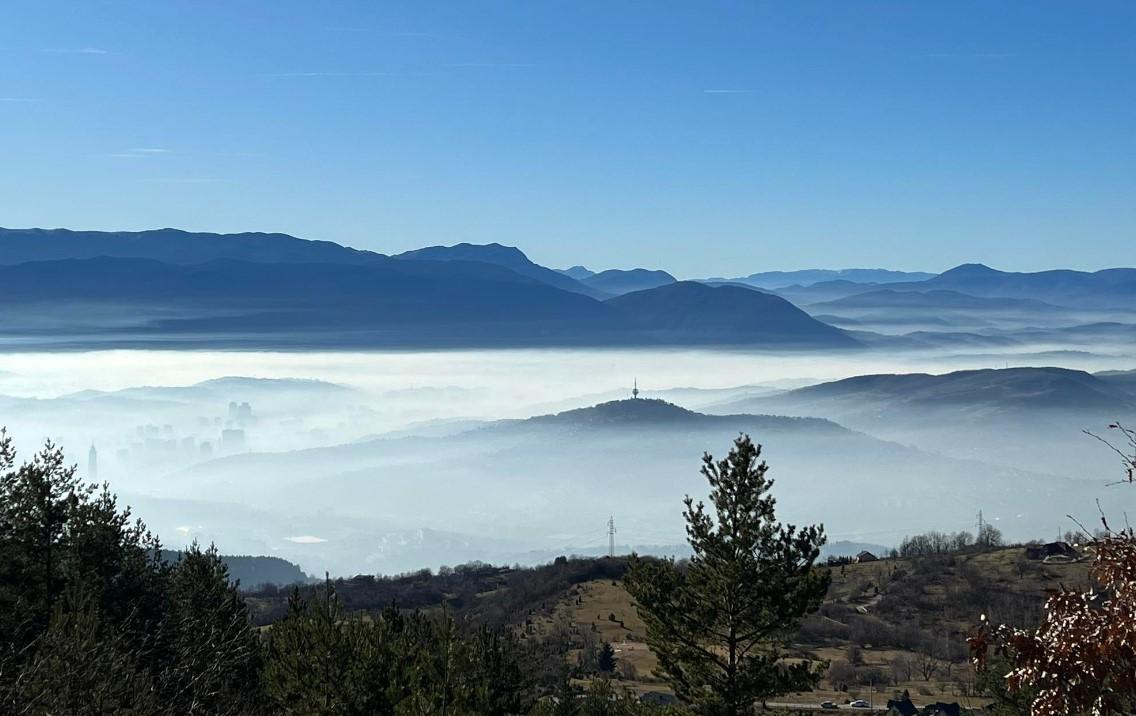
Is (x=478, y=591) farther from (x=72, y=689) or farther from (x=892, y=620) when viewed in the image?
(x=72, y=689)

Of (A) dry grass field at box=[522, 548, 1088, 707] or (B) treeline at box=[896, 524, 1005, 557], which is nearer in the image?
(A) dry grass field at box=[522, 548, 1088, 707]

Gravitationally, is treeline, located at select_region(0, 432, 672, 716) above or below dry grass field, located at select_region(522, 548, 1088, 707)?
above

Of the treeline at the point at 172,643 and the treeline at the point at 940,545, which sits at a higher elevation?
the treeline at the point at 172,643

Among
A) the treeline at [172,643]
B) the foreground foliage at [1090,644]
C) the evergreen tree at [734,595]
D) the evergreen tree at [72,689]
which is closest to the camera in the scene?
the foreground foliage at [1090,644]

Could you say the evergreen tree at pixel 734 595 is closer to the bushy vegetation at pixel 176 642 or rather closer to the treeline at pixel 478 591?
the bushy vegetation at pixel 176 642

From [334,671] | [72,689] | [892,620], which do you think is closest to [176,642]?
[334,671]

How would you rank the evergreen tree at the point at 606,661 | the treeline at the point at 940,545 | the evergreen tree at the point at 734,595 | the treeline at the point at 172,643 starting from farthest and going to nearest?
1. the treeline at the point at 940,545
2. the evergreen tree at the point at 606,661
3. the evergreen tree at the point at 734,595
4. the treeline at the point at 172,643

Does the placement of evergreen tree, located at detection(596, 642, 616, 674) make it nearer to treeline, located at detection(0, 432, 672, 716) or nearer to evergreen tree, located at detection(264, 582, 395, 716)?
treeline, located at detection(0, 432, 672, 716)

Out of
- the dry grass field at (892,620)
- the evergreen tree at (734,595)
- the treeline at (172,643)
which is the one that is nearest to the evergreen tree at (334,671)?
the treeline at (172,643)

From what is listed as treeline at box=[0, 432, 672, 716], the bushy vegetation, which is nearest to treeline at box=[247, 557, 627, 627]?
the bushy vegetation
